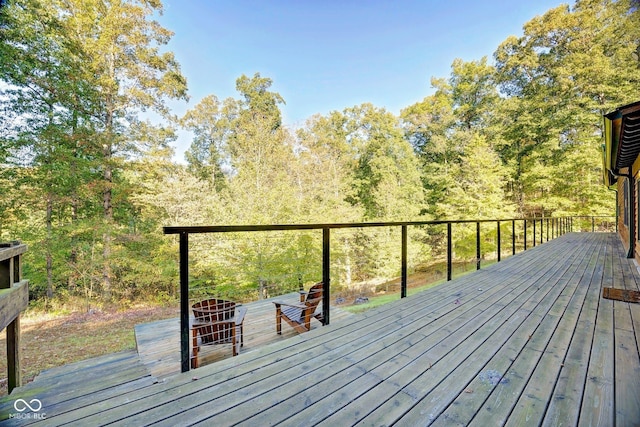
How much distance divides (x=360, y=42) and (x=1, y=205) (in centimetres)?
1621

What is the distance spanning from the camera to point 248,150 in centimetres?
1351

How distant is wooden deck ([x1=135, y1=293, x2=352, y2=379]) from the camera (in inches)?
104

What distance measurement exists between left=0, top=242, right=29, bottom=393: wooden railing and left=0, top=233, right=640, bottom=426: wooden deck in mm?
225

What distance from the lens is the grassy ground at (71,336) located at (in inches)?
196

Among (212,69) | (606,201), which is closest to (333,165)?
(212,69)

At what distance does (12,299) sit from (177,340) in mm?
1833

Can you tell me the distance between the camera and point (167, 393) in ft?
4.63

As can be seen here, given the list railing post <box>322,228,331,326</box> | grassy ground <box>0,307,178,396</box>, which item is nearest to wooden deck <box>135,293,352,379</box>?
railing post <box>322,228,331,326</box>

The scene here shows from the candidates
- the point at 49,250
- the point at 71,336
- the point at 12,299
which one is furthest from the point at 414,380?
the point at 49,250

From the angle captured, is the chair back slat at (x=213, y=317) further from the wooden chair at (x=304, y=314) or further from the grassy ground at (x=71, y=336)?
the grassy ground at (x=71, y=336)

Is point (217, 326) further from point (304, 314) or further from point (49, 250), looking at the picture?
point (49, 250)

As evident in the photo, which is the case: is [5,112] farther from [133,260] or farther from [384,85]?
[384,85]

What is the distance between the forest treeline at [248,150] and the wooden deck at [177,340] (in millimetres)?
639

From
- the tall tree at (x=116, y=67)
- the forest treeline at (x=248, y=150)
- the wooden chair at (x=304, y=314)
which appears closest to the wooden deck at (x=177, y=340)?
the wooden chair at (x=304, y=314)
